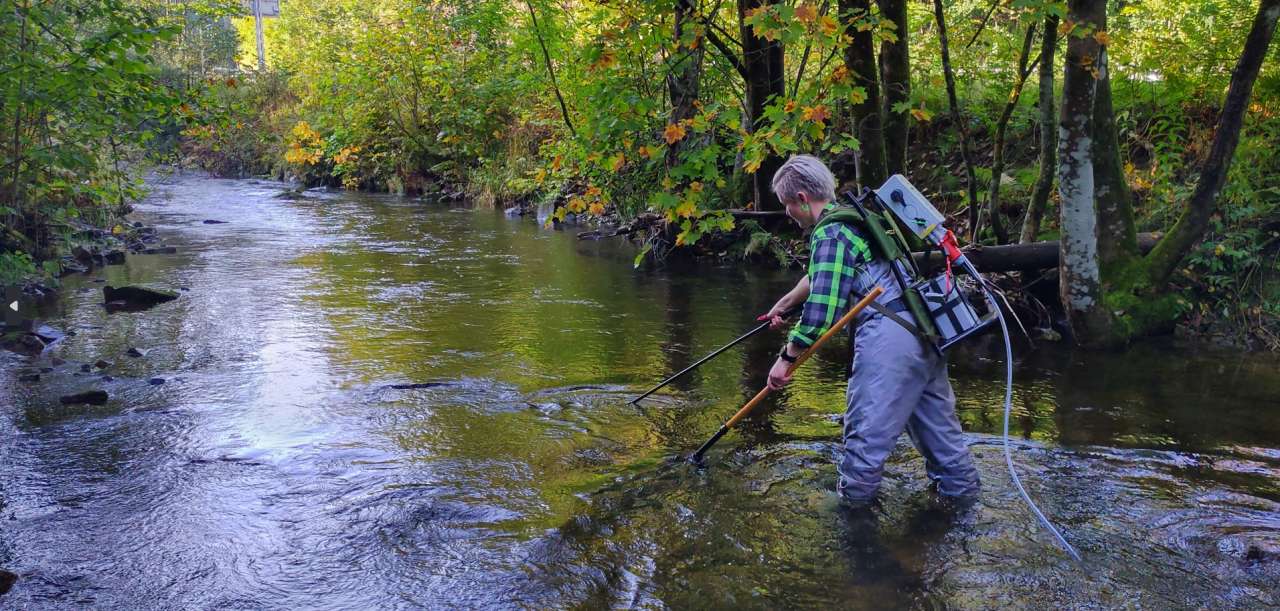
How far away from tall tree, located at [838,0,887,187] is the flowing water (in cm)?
184

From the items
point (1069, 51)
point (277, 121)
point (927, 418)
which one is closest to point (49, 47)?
point (927, 418)

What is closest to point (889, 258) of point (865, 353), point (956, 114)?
point (865, 353)

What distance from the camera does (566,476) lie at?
18.3 feet

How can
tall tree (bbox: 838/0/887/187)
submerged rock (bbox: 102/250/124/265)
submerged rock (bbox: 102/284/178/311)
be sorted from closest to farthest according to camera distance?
tall tree (bbox: 838/0/887/187) < submerged rock (bbox: 102/284/178/311) < submerged rock (bbox: 102/250/124/265)

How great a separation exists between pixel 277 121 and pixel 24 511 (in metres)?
31.9

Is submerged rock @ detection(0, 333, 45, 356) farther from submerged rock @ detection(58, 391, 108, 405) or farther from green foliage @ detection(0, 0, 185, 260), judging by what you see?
submerged rock @ detection(58, 391, 108, 405)

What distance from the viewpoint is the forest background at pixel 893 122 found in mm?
7871

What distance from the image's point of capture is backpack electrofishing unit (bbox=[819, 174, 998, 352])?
441 cm

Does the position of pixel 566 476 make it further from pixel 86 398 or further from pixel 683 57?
pixel 683 57

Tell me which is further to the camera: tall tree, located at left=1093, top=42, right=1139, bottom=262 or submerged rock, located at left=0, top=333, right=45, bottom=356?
tall tree, located at left=1093, top=42, right=1139, bottom=262

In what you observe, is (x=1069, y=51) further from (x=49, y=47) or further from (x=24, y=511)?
(x=49, y=47)

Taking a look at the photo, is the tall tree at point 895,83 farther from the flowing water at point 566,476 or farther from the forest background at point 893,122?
the flowing water at point 566,476

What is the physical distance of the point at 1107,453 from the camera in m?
5.89

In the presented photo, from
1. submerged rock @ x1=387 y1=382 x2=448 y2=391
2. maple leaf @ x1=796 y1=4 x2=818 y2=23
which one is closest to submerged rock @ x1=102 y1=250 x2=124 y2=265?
submerged rock @ x1=387 y1=382 x2=448 y2=391
